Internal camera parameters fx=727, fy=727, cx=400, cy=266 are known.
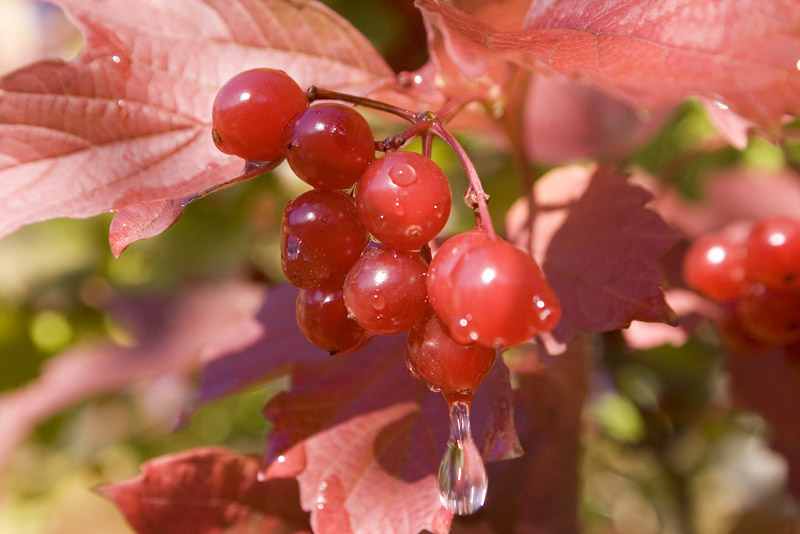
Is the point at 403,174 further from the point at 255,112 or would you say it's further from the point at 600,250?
the point at 600,250

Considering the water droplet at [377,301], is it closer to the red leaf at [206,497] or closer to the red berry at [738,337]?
the red leaf at [206,497]

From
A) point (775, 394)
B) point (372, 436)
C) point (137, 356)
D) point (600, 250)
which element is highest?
point (600, 250)

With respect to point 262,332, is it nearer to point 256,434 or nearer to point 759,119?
point 759,119

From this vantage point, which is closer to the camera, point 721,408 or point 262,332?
point 262,332

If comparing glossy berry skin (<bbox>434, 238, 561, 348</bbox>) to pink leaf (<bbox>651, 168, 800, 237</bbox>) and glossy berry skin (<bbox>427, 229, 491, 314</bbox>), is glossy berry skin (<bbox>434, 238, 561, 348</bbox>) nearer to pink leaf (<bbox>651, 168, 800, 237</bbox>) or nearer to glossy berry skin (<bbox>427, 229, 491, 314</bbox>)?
glossy berry skin (<bbox>427, 229, 491, 314</bbox>)

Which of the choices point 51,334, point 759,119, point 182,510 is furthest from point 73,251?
point 759,119

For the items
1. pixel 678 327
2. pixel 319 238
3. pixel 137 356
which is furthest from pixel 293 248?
pixel 137 356

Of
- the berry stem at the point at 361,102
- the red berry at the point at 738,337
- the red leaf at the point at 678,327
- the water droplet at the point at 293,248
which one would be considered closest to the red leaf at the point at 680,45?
the berry stem at the point at 361,102

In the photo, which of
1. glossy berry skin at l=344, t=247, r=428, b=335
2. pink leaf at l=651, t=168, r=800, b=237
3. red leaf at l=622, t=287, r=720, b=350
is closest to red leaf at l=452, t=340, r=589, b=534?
red leaf at l=622, t=287, r=720, b=350
